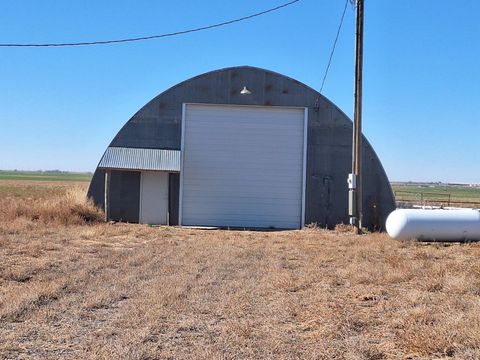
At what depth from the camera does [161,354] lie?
5.68 m

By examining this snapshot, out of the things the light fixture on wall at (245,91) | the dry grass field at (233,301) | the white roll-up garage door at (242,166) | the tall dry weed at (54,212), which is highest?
the light fixture on wall at (245,91)

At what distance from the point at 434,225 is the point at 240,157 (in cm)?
859

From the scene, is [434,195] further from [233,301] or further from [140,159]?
[233,301]

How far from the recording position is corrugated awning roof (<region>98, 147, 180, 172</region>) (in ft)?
71.8

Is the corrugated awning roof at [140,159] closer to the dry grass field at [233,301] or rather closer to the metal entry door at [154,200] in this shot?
the metal entry door at [154,200]

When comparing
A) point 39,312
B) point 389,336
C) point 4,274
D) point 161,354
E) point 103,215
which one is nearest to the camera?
point 161,354

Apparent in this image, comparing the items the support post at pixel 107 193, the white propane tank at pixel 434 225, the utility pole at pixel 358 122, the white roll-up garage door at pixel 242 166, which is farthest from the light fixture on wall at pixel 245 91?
the white propane tank at pixel 434 225

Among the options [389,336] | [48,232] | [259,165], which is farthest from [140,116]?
[389,336]

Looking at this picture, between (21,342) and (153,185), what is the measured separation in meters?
16.9

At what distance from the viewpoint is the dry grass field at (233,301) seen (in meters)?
5.97

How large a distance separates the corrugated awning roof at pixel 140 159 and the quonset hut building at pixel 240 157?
79mm

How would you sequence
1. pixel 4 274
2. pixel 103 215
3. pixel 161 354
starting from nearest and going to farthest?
pixel 161 354 < pixel 4 274 < pixel 103 215

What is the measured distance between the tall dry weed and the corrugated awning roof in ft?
5.76

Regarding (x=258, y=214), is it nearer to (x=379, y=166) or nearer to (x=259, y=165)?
(x=259, y=165)
